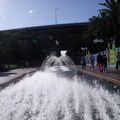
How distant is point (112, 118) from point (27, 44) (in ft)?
413

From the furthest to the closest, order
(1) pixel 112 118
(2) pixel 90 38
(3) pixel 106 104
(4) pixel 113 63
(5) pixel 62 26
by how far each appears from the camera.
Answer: (5) pixel 62 26 < (2) pixel 90 38 < (4) pixel 113 63 < (3) pixel 106 104 < (1) pixel 112 118

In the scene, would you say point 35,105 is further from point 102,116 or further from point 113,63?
point 113,63

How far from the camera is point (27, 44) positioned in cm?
13438

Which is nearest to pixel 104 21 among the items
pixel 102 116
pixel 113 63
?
pixel 113 63

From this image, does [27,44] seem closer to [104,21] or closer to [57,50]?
[57,50]

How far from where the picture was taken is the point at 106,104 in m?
12.2

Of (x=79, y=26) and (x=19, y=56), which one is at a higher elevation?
(x=79, y=26)

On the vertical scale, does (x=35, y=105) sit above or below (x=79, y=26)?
below

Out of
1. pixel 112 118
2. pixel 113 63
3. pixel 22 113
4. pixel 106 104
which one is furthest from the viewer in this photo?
pixel 113 63

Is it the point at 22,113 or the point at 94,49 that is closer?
the point at 22,113

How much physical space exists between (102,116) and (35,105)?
11.5ft

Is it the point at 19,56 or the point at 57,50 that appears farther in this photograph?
the point at 57,50

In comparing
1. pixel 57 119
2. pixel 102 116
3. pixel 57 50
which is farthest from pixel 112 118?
pixel 57 50

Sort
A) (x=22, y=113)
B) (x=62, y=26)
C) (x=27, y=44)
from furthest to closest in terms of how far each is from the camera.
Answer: (x=62, y=26), (x=27, y=44), (x=22, y=113)
